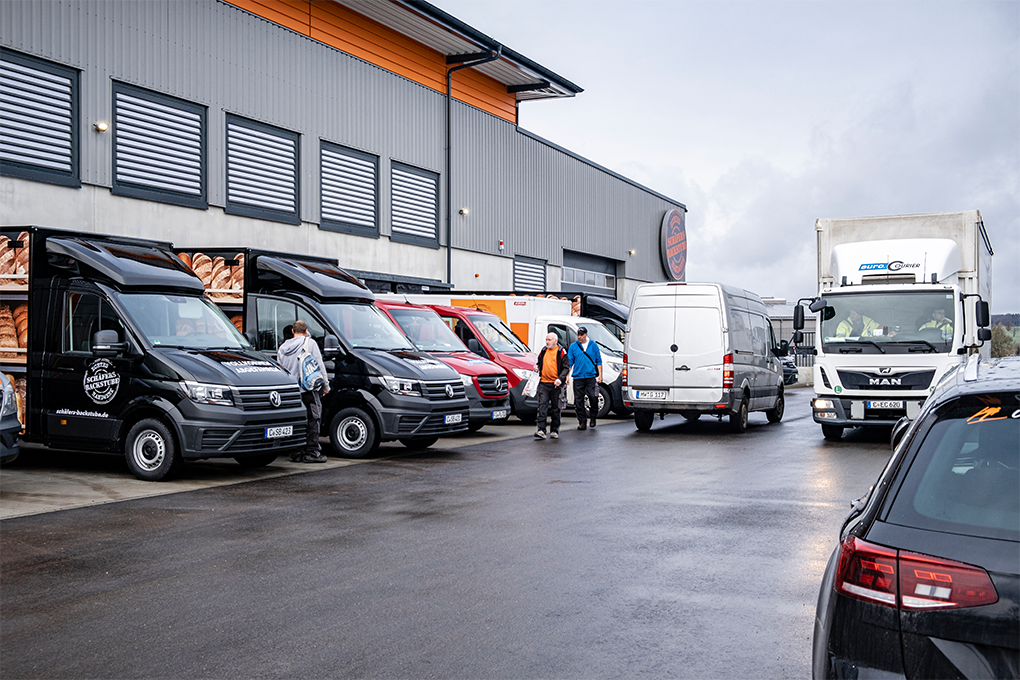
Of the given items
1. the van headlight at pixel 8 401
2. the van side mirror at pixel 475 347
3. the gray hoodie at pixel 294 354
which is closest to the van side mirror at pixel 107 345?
the van headlight at pixel 8 401

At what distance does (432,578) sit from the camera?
6535mm

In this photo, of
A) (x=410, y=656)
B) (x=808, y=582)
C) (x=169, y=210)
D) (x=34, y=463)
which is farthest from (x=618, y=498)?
(x=169, y=210)

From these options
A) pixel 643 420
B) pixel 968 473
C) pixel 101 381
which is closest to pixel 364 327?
pixel 101 381

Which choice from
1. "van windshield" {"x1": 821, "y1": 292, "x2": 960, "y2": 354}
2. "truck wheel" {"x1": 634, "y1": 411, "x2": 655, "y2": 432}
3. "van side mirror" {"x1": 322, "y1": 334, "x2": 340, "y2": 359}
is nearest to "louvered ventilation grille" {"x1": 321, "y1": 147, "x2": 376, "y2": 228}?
"truck wheel" {"x1": 634, "y1": 411, "x2": 655, "y2": 432}

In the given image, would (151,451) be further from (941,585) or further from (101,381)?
(941,585)

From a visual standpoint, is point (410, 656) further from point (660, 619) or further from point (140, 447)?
point (140, 447)

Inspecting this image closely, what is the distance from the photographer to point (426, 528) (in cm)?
835

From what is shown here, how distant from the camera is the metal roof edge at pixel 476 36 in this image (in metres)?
25.5

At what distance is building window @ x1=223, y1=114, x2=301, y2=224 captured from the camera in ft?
69.4

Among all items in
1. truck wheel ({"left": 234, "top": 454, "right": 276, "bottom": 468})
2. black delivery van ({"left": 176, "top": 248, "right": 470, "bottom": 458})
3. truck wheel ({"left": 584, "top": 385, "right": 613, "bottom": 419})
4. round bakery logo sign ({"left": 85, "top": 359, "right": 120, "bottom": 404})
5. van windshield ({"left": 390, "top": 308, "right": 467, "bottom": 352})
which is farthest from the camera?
truck wheel ({"left": 584, "top": 385, "right": 613, "bottom": 419})

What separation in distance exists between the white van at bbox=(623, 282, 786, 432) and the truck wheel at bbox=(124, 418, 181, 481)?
28.6ft

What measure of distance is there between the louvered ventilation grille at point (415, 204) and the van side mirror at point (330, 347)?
1302 cm

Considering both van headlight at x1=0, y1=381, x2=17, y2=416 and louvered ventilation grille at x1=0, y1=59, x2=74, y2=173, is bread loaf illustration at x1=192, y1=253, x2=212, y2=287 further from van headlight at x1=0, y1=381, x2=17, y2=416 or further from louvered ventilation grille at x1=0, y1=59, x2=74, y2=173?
van headlight at x1=0, y1=381, x2=17, y2=416

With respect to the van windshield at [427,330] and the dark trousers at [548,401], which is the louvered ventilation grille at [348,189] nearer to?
the van windshield at [427,330]
